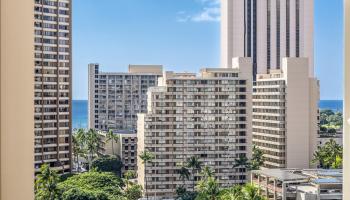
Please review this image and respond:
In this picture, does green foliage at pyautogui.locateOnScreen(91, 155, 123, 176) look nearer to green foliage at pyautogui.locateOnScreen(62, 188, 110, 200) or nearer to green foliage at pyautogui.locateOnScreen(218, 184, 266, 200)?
green foliage at pyautogui.locateOnScreen(62, 188, 110, 200)

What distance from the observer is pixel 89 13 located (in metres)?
19.5

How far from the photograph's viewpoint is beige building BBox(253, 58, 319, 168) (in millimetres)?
8453

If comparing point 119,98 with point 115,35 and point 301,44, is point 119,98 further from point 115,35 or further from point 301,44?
point 115,35

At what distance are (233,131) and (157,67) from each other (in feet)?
9.35

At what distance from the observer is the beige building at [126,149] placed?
8.97m

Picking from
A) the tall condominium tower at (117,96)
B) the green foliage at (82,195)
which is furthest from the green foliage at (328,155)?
the tall condominium tower at (117,96)

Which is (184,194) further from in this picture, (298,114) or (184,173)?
(298,114)

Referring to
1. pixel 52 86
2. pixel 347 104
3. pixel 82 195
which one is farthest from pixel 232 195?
pixel 347 104

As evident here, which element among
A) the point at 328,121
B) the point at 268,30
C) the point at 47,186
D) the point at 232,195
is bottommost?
the point at 232,195

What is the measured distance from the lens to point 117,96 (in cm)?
1090

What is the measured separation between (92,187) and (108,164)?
1.99m

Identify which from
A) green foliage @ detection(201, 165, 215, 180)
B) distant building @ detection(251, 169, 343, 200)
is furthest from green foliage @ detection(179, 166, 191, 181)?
distant building @ detection(251, 169, 343, 200)

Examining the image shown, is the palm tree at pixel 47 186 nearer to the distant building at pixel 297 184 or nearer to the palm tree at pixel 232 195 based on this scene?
the palm tree at pixel 232 195

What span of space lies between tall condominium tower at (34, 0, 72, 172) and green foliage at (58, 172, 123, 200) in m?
0.53
